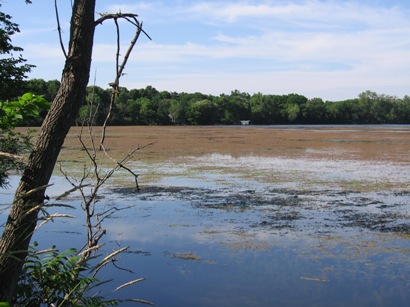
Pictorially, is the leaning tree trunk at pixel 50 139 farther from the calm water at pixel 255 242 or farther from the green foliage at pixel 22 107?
the calm water at pixel 255 242

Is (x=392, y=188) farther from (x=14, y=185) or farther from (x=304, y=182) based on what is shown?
(x=14, y=185)

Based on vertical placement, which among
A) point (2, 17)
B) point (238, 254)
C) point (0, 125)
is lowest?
point (238, 254)

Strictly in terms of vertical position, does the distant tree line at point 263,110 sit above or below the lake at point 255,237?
above

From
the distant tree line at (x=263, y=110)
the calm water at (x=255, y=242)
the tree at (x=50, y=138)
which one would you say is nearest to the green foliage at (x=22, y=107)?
the tree at (x=50, y=138)

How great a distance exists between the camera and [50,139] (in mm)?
2986

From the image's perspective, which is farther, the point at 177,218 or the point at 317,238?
the point at 177,218

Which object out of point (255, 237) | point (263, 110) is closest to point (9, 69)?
point (255, 237)

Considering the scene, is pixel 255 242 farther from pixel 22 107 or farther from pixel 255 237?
pixel 22 107

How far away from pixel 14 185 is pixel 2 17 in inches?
212

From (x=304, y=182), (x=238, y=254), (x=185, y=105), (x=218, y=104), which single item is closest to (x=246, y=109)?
(x=218, y=104)

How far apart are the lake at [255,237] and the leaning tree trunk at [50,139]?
237 cm

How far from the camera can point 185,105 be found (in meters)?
111

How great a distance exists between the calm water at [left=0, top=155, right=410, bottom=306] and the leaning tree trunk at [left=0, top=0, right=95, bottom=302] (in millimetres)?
3141

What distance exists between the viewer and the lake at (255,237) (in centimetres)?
641
